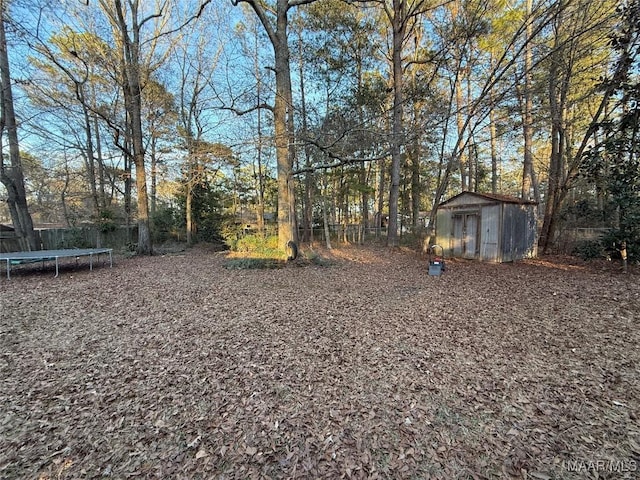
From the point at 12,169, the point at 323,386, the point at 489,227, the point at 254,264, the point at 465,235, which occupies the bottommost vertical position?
the point at 323,386

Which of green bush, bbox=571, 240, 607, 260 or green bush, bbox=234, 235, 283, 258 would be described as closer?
green bush, bbox=571, 240, 607, 260

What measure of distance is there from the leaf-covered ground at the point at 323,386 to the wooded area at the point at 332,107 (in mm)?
4327

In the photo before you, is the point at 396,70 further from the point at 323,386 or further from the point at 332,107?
the point at 323,386

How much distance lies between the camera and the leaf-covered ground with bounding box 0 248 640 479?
1651 mm

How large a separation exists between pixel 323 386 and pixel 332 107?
10749 mm

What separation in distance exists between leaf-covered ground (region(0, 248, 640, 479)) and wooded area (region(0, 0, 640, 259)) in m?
4.33

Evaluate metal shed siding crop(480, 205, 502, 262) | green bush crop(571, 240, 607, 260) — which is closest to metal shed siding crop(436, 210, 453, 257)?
metal shed siding crop(480, 205, 502, 262)

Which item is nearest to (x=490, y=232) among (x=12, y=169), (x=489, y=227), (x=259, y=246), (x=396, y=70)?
(x=489, y=227)

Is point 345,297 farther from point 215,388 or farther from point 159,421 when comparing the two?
point 159,421

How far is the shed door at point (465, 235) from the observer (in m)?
8.73

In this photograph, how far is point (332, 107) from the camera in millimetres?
10961

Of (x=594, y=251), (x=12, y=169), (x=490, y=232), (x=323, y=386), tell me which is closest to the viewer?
(x=323, y=386)

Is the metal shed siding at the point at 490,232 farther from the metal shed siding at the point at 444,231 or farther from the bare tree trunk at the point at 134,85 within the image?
the bare tree trunk at the point at 134,85

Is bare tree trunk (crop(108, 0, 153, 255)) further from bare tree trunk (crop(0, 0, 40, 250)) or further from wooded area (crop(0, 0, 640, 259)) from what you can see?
bare tree trunk (crop(0, 0, 40, 250))
